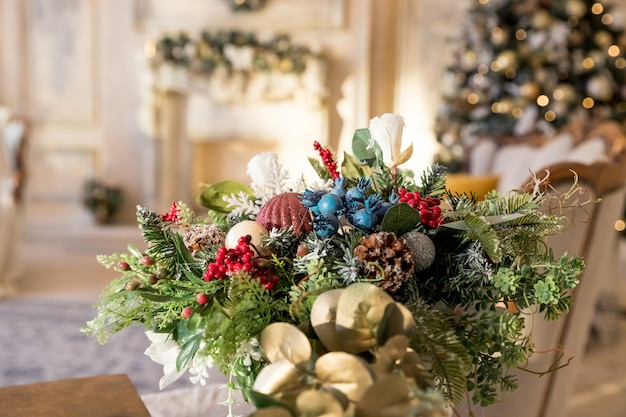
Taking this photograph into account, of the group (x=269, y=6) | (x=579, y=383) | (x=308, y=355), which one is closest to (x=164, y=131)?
(x=269, y=6)

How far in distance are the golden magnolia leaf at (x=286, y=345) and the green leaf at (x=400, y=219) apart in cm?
18

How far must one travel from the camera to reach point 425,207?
0.75m

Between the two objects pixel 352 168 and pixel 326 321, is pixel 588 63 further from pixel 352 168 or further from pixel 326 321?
pixel 326 321

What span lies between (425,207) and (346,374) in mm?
266

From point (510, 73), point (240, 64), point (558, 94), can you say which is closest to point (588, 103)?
point (558, 94)

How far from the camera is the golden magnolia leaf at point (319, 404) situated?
520 mm

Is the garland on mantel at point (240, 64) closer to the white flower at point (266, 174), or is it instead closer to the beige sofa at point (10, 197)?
the beige sofa at point (10, 197)

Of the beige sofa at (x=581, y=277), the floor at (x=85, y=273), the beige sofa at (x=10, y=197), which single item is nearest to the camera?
the beige sofa at (x=581, y=277)

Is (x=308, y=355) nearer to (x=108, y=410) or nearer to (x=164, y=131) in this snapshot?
(x=108, y=410)

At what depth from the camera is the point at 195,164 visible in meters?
5.64

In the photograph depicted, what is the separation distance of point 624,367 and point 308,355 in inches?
115

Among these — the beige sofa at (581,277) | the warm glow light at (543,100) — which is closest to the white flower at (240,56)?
the warm glow light at (543,100)

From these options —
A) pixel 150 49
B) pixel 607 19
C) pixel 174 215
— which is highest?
pixel 607 19

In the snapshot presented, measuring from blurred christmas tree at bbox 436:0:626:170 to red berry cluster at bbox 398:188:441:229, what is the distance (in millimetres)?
3069
